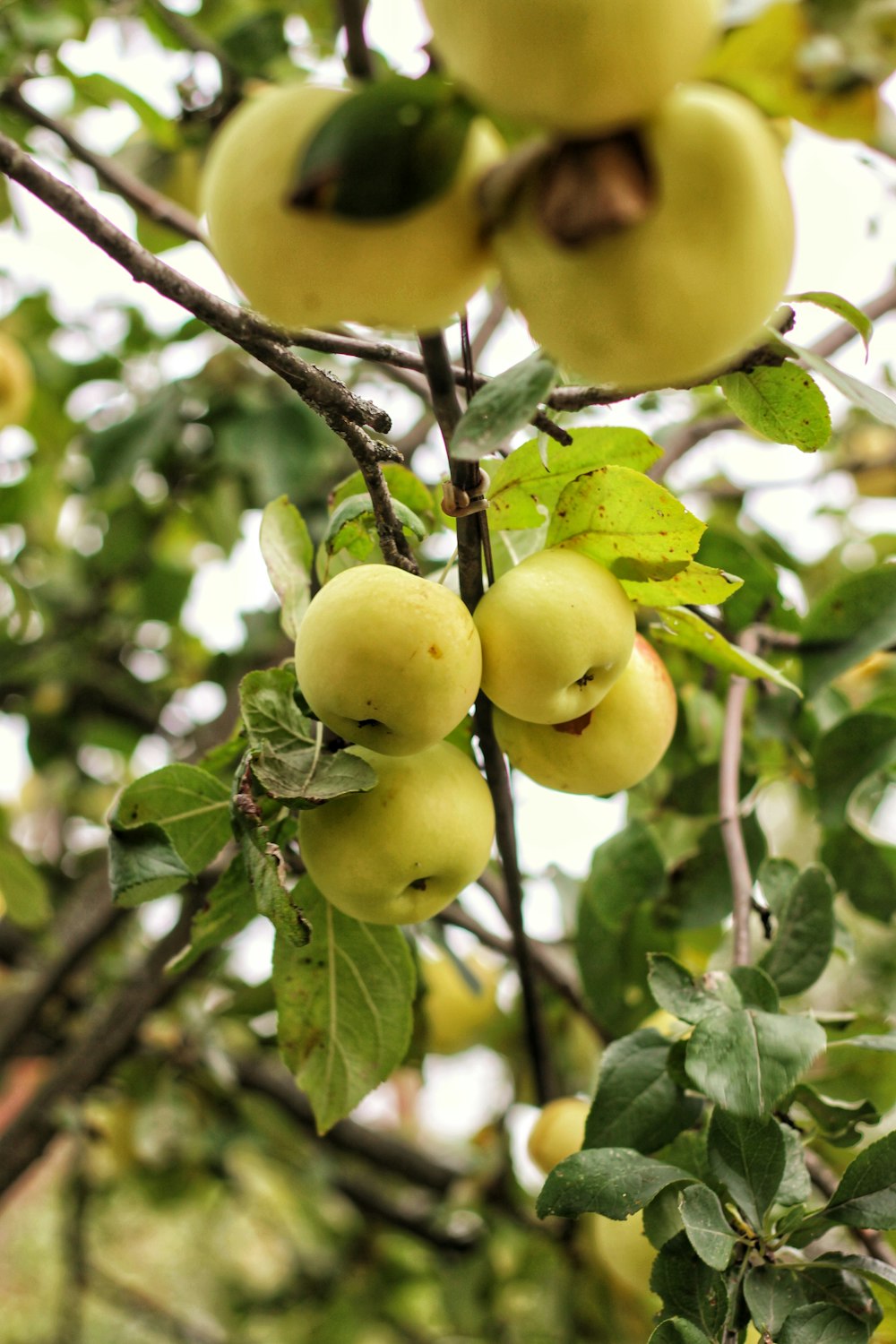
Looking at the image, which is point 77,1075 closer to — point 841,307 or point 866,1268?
point 866,1268

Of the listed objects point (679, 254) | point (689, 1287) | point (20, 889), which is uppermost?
point (679, 254)

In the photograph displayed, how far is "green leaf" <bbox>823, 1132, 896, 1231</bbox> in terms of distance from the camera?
0.41 meters

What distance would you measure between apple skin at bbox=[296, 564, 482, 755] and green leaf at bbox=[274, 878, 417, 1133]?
15 cm

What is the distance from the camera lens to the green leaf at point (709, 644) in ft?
1.56

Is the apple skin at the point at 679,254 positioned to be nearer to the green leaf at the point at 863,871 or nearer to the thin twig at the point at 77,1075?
the green leaf at the point at 863,871

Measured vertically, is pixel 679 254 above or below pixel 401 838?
above

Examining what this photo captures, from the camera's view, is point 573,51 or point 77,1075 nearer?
point 573,51

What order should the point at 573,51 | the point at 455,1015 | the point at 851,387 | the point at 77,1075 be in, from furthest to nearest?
the point at 455,1015 → the point at 77,1075 → the point at 851,387 → the point at 573,51

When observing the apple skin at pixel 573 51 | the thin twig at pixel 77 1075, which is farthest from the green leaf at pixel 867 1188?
the thin twig at pixel 77 1075

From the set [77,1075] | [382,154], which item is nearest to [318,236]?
[382,154]

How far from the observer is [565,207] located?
8.8 inches

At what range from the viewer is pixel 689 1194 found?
1.30ft

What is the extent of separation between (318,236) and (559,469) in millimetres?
224

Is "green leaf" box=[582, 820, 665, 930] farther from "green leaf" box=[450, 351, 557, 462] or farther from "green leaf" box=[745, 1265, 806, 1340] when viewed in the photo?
"green leaf" box=[450, 351, 557, 462]
